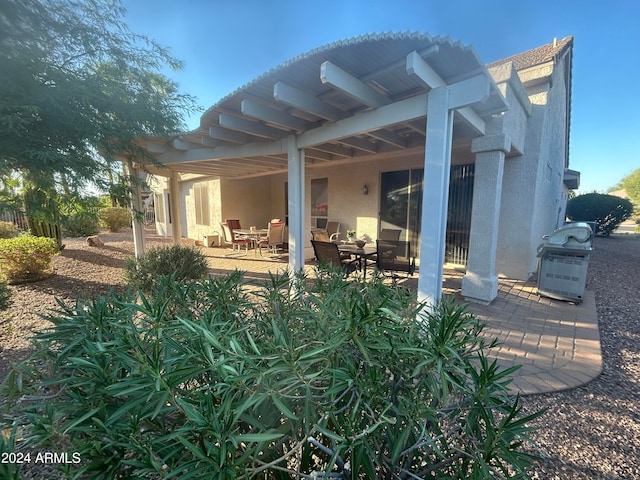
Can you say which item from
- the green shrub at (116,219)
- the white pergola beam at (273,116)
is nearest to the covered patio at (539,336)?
the white pergola beam at (273,116)

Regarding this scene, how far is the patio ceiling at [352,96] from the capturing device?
2.89 meters

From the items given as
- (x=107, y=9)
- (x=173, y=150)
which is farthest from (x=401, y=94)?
(x=173, y=150)

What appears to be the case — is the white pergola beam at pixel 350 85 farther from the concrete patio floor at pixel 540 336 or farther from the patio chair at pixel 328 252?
the concrete patio floor at pixel 540 336

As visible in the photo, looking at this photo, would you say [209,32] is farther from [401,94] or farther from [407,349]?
[407,349]

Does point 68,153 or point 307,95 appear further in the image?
point 307,95

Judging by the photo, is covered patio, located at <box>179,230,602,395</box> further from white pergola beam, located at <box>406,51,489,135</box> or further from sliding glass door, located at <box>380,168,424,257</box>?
sliding glass door, located at <box>380,168,424,257</box>

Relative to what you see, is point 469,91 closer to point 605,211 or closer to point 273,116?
point 273,116

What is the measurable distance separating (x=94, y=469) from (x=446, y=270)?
780 cm

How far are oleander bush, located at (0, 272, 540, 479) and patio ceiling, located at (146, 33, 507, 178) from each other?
109 inches

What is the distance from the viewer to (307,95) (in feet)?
12.9

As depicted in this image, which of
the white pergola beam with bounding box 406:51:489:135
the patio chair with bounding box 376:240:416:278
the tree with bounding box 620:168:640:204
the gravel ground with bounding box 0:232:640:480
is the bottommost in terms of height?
the gravel ground with bounding box 0:232:640:480

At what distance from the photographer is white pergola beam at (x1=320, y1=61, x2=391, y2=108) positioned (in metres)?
2.98

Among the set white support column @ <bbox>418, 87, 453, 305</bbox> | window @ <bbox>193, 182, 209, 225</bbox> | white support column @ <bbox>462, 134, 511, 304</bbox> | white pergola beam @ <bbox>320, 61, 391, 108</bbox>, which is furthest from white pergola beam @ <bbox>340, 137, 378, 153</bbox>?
window @ <bbox>193, 182, 209, 225</bbox>

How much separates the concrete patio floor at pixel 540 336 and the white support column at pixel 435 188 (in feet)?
3.46
